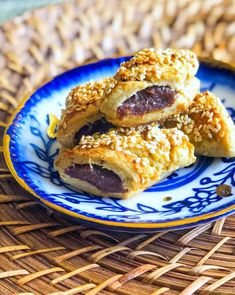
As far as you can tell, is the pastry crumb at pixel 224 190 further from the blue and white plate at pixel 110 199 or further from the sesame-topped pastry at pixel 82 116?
the sesame-topped pastry at pixel 82 116

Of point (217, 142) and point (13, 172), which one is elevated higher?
point (217, 142)

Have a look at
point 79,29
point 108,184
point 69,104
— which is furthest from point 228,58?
point 108,184

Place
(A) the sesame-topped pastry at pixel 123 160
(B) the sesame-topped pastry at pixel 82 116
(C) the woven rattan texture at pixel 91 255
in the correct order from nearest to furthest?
(C) the woven rattan texture at pixel 91 255 → (A) the sesame-topped pastry at pixel 123 160 → (B) the sesame-topped pastry at pixel 82 116

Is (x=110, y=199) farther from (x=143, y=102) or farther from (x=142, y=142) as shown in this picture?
(x=143, y=102)

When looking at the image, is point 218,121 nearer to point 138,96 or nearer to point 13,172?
point 138,96

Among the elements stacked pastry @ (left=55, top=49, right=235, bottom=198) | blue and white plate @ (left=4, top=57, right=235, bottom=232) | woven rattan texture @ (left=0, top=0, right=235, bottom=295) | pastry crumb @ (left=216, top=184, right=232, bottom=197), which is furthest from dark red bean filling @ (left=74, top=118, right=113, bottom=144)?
pastry crumb @ (left=216, top=184, right=232, bottom=197)

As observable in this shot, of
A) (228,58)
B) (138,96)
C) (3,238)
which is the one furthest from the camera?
(228,58)

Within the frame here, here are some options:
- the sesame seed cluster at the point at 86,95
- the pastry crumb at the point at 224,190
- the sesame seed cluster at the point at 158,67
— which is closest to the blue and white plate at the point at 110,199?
the pastry crumb at the point at 224,190
